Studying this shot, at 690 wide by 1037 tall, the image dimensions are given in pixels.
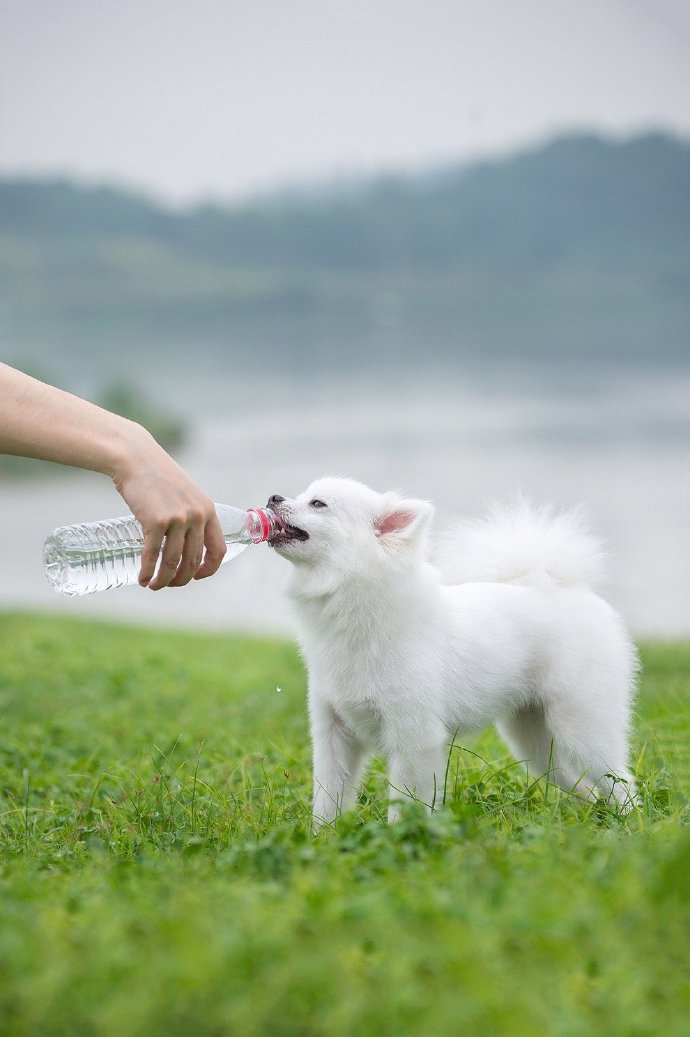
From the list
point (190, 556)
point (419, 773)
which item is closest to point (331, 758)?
point (419, 773)

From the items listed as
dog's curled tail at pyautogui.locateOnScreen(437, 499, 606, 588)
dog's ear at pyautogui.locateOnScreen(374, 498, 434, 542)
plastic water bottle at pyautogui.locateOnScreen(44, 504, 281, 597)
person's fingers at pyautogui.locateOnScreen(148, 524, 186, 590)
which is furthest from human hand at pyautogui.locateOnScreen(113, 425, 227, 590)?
dog's curled tail at pyautogui.locateOnScreen(437, 499, 606, 588)

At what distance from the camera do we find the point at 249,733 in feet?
16.8

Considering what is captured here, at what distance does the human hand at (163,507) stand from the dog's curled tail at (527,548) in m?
1.34

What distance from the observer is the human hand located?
251 centimetres

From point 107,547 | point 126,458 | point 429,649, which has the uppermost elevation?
point 126,458

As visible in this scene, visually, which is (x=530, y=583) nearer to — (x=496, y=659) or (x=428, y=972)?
(x=496, y=659)

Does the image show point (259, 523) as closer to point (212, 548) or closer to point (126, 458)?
point (212, 548)

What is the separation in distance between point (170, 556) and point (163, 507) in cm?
14

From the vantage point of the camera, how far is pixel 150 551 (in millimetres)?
2551

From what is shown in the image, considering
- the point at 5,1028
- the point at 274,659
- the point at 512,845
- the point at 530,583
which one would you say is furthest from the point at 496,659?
the point at 274,659

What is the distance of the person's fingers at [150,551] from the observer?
2520 mm

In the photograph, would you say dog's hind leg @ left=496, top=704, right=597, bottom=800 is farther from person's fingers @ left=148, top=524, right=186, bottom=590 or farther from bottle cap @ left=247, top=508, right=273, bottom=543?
person's fingers @ left=148, top=524, right=186, bottom=590

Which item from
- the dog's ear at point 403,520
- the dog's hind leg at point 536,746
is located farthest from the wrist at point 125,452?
the dog's hind leg at point 536,746

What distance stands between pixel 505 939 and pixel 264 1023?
1.48 ft
